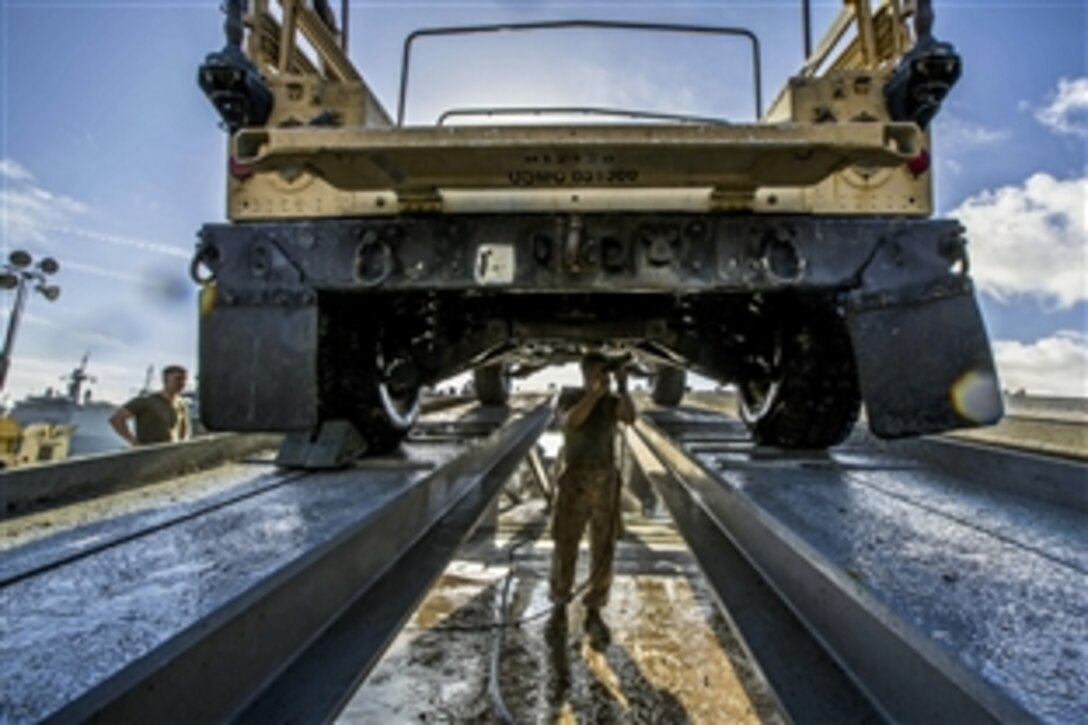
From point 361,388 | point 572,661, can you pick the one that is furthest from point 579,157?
point 572,661

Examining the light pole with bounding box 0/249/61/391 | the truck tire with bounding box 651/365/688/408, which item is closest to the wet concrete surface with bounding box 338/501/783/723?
the truck tire with bounding box 651/365/688/408

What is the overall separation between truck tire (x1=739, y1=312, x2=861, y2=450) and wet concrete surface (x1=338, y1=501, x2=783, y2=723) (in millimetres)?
1373

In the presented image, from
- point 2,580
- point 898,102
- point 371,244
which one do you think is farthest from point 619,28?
point 2,580

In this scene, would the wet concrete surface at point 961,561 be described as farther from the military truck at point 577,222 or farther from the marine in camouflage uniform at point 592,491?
the marine in camouflage uniform at point 592,491

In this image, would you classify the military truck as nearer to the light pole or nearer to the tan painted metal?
the tan painted metal

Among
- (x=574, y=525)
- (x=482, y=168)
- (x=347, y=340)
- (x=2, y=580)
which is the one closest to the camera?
(x=2, y=580)

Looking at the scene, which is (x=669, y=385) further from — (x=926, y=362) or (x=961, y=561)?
(x=961, y=561)

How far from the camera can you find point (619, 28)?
9.55 feet

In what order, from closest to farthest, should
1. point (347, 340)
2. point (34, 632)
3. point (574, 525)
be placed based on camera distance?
point (34, 632), point (347, 340), point (574, 525)

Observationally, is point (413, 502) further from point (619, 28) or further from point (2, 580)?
point (619, 28)

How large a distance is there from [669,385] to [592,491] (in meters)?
3.68

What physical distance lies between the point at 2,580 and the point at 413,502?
1.15m

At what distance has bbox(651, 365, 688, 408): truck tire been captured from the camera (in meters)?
7.05

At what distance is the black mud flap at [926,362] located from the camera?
6.72ft
